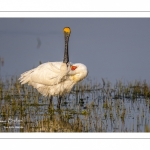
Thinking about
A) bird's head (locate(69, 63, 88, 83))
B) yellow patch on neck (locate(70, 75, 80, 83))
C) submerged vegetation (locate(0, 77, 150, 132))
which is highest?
bird's head (locate(69, 63, 88, 83))

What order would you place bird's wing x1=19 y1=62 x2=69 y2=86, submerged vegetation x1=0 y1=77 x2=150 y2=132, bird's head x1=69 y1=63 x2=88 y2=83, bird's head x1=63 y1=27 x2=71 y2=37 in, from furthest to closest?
1. bird's head x1=63 y1=27 x2=71 y2=37
2. bird's head x1=69 y1=63 x2=88 y2=83
3. bird's wing x1=19 y1=62 x2=69 y2=86
4. submerged vegetation x1=0 y1=77 x2=150 y2=132

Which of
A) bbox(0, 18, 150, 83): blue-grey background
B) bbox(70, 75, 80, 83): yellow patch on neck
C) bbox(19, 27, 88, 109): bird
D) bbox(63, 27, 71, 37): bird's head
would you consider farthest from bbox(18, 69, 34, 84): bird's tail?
bbox(63, 27, 71, 37): bird's head

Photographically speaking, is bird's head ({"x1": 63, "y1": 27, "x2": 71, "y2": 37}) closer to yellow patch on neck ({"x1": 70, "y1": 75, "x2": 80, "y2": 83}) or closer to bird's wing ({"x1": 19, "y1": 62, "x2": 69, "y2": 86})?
bird's wing ({"x1": 19, "y1": 62, "x2": 69, "y2": 86})

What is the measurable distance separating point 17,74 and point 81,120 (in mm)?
2985

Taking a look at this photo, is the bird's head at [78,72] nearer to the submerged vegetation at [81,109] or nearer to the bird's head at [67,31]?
the submerged vegetation at [81,109]

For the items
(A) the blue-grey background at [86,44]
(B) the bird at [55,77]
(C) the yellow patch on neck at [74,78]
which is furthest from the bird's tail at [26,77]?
(C) the yellow patch on neck at [74,78]

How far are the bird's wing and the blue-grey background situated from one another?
1.29 feet

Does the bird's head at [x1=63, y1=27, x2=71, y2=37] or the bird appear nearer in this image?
the bird

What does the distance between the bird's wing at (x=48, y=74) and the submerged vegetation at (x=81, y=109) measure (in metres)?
0.41

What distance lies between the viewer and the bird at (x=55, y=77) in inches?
522

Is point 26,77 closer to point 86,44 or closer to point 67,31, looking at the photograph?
point 67,31

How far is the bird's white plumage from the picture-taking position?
13.2 meters

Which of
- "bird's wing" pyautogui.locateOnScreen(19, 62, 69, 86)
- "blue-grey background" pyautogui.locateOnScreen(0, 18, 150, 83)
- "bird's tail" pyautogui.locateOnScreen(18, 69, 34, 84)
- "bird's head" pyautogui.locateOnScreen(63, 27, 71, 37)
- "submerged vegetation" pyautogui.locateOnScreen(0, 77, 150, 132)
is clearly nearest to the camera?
"submerged vegetation" pyautogui.locateOnScreen(0, 77, 150, 132)

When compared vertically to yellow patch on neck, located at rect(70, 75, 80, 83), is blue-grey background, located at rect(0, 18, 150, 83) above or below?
above
